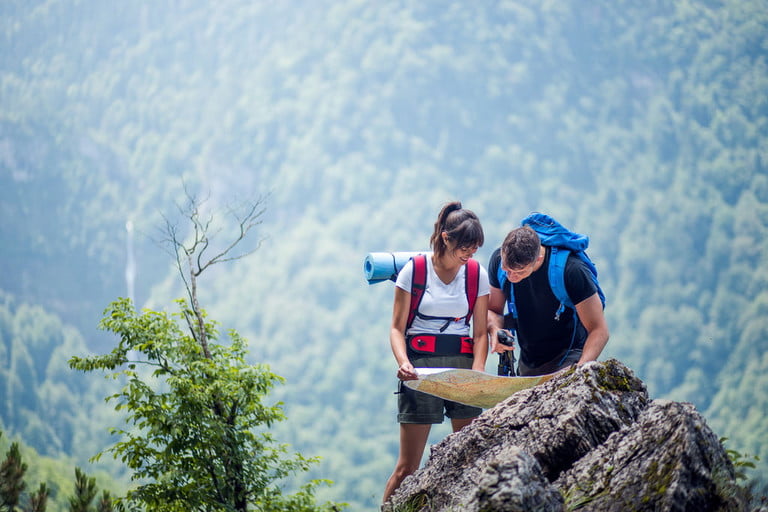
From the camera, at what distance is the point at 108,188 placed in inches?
1777

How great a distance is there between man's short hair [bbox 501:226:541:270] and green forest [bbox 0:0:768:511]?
32705 mm

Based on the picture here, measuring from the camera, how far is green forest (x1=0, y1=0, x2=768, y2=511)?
1521 inches

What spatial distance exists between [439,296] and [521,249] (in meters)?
0.67

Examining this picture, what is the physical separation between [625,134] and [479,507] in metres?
48.7

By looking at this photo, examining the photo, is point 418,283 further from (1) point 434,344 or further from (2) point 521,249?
(2) point 521,249

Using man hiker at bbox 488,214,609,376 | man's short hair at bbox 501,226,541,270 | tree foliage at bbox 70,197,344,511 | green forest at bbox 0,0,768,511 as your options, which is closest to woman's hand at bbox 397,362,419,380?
man hiker at bbox 488,214,609,376

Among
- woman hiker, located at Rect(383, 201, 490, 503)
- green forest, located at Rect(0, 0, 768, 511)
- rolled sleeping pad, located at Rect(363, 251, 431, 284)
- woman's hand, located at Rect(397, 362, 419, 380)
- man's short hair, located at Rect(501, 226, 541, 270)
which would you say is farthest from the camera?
green forest, located at Rect(0, 0, 768, 511)

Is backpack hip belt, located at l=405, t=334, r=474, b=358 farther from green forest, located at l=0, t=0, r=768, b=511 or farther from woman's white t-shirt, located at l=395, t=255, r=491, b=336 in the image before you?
green forest, located at l=0, t=0, r=768, b=511

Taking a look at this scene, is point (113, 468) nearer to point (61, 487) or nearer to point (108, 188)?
point (61, 487)

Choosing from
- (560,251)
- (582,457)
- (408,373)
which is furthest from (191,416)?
(582,457)

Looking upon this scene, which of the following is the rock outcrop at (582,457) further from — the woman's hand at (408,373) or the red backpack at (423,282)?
the red backpack at (423,282)

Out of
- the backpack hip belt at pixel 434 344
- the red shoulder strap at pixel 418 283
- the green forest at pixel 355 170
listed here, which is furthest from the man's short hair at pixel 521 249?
the green forest at pixel 355 170

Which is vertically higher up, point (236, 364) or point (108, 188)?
point (108, 188)

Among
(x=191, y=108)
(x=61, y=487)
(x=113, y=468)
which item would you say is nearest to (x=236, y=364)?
(x=61, y=487)
